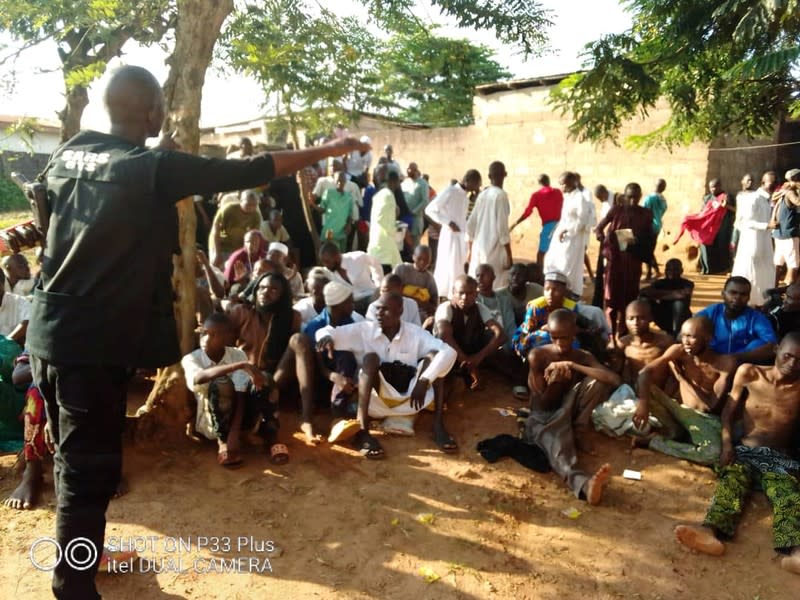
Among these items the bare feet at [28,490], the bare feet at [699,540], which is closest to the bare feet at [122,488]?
the bare feet at [28,490]

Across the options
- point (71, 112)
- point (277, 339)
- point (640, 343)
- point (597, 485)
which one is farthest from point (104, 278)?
point (71, 112)

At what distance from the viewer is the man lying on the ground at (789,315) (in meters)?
4.71

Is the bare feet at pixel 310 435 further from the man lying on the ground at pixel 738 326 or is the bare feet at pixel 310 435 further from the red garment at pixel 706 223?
the red garment at pixel 706 223

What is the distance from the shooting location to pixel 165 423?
405cm

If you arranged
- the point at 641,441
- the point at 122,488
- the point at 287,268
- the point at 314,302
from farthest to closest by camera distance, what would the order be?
the point at 287,268 < the point at 314,302 < the point at 641,441 < the point at 122,488

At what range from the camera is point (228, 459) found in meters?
3.82

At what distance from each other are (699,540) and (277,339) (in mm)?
3141

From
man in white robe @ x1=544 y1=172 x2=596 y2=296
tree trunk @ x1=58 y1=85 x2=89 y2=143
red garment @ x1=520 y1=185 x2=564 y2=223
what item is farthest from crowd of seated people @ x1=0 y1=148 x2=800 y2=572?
tree trunk @ x1=58 y1=85 x2=89 y2=143

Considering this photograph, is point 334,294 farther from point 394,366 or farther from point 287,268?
point 287,268

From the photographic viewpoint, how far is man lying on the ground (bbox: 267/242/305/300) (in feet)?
18.6

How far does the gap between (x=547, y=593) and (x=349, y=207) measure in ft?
20.0

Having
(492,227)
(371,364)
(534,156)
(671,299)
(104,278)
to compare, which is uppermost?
(534,156)

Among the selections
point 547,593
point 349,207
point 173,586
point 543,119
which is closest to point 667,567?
point 547,593

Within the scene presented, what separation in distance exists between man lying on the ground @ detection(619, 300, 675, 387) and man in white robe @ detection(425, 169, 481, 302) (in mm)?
2656
